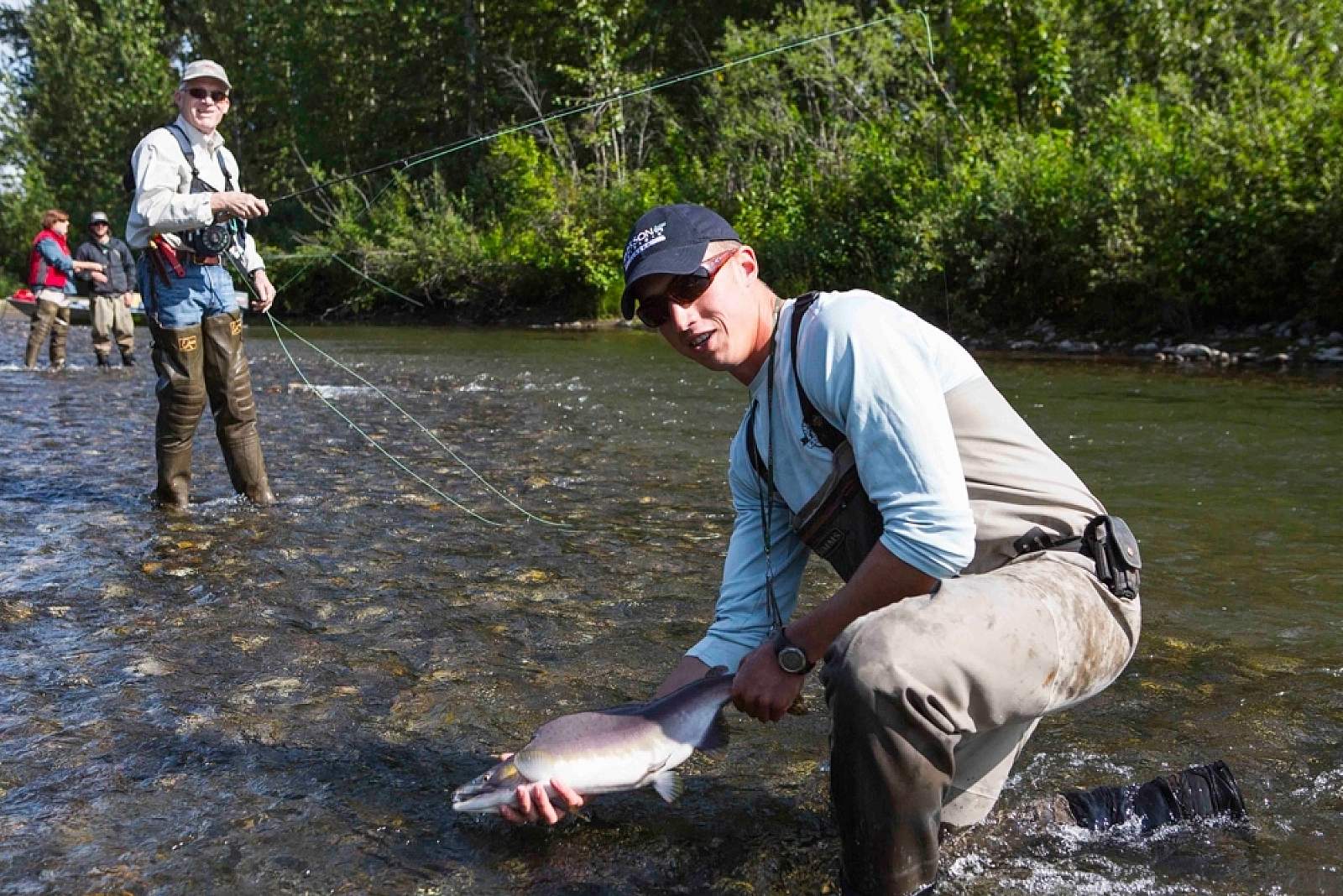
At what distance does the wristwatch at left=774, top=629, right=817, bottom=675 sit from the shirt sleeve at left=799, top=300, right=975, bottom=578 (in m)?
0.33

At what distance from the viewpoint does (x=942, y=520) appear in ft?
8.50

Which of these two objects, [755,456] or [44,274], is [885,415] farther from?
[44,274]

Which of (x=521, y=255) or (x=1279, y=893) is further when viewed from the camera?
(x=521, y=255)

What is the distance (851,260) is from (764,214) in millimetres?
4353

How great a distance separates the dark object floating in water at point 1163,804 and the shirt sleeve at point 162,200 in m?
5.19

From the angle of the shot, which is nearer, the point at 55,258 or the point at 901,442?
the point at 901,442

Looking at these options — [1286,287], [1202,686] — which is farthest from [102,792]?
[1286,287]

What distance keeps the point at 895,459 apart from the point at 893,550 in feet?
0.64

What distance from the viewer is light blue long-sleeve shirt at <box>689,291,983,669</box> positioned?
2.60 meters

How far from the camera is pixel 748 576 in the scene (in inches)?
130

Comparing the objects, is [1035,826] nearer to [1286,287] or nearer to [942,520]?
[942,520]

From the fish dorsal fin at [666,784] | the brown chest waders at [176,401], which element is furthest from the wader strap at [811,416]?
the brown chest waders at [176,401]

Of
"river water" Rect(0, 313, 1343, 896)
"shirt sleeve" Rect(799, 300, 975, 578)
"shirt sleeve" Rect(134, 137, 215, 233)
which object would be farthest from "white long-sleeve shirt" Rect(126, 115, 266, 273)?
"shirt sleeve" Rect(799, 300, 975, 578)

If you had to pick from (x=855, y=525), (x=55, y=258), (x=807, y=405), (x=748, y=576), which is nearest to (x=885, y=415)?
(x=807, y=405)
